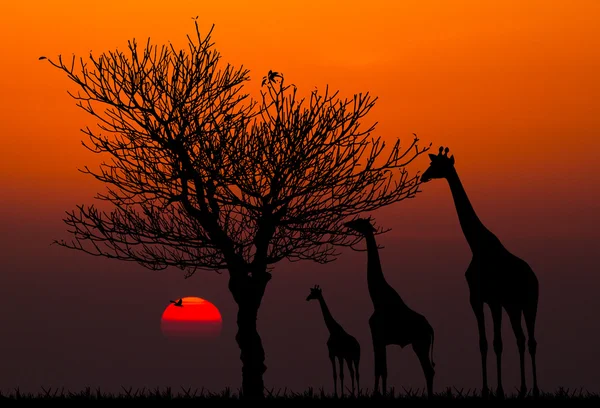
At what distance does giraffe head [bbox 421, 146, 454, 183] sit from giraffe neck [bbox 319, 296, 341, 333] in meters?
8.48

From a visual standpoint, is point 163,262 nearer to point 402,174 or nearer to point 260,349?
point 260,349

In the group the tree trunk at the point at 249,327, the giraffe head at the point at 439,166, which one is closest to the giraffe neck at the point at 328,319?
the tree trunk at the point at 249,327

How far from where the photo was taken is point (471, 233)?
62.3ft

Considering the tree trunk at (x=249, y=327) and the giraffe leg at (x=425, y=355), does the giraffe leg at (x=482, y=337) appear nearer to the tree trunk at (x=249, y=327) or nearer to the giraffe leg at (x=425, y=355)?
the giraffe leg at (x=425, y=355)

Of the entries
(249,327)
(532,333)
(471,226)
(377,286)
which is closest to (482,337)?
(532,333)

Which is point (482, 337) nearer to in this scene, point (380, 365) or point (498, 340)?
point (498, 340)

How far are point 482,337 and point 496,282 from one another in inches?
47.5

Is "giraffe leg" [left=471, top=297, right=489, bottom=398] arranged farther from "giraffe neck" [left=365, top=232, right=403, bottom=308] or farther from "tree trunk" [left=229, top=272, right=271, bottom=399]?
"tree trunk" [left=229, top=272, right=271, bottom=399]

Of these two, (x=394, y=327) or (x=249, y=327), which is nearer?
(x=394, y=327)

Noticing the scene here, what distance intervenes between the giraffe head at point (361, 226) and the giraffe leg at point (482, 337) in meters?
3.99

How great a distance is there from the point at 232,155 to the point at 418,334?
6.32m

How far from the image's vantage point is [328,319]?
27.4m

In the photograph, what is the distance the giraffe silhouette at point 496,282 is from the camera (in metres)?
18.3

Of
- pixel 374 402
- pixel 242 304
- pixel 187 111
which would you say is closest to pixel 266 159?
pixel 187 111
